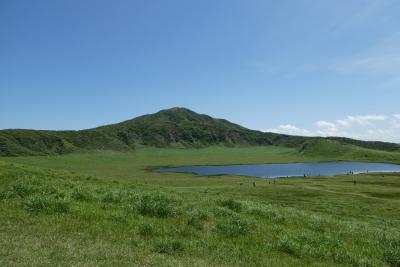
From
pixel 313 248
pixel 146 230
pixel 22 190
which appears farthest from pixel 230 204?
pixel 22 190

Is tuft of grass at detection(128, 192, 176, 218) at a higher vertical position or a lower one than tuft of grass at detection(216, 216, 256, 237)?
higher

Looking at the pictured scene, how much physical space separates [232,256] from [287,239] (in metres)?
3.41

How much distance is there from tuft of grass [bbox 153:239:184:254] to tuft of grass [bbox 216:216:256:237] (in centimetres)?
331

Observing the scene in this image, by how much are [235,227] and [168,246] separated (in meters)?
4.33

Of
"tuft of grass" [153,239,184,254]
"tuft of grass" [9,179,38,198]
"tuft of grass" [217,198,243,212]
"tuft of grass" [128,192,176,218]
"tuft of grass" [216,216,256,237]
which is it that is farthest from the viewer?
"tuft of grass" [217,198,243,212]

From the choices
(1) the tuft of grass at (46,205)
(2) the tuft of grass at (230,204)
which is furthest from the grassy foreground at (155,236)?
(2) the tuft of grass at (230,204)

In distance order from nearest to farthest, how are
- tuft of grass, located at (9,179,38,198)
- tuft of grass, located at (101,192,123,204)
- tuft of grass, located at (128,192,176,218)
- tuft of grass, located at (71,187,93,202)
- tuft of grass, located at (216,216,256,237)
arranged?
1. tuft of grass, located at (216,216,256,237)
2. tuft of grass, located at (128,192,176,218)
3. tuft of grass, located at (9,179,38,198)
4. tuft of grass, located at (71,187,93,202)
5. tuft of grass, located at (101,192,123,204)

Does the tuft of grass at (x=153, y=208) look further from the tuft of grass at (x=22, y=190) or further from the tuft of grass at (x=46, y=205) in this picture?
the tuft of grass at (x=22, y=190)

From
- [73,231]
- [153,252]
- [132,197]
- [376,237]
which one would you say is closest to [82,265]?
[153,252]

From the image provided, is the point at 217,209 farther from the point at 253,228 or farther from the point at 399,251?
the point at 399,251

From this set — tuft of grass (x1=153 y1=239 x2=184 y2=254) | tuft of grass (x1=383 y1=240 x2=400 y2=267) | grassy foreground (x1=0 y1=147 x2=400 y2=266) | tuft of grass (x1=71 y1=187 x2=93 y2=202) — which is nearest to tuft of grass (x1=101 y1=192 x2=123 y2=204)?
grassy foreground (x1=0 y1=147 x2=400 y2=266)

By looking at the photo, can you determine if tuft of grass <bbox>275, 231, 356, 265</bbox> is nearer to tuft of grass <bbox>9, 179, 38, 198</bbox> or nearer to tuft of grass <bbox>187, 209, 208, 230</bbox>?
tuft of grass <bbox>187, 209, 208, 230</bbox>

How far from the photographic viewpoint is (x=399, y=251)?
15.8m

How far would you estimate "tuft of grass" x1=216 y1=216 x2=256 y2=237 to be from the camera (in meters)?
16.3
